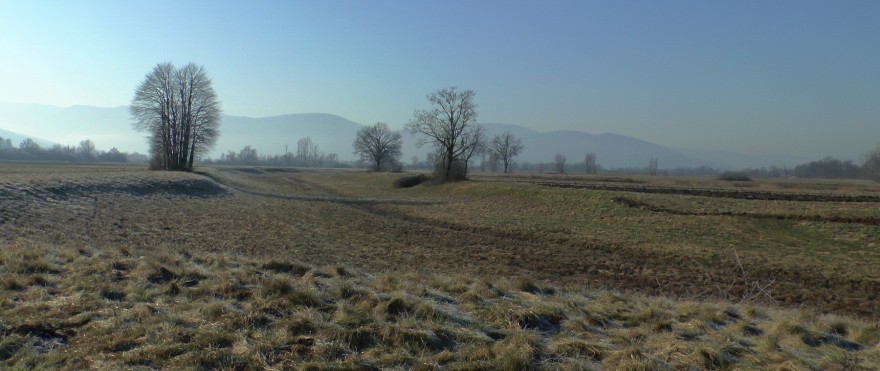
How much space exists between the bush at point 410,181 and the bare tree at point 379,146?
139 ft

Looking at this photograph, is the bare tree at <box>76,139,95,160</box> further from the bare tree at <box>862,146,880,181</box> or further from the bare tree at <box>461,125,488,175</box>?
the bare tree at <box>862,146,880,181</box>

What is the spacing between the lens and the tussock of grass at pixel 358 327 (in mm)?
4547

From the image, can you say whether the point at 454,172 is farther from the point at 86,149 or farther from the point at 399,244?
the point at 86,149

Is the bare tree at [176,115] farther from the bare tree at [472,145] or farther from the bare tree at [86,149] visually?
the bare tree at [86,149]

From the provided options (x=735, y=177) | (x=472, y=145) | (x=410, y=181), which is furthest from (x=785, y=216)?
(x=735, y=177)

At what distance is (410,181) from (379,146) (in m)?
45.0

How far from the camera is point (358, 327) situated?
5.23m

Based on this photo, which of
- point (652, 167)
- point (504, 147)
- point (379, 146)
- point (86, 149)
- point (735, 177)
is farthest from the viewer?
point (652, 167)

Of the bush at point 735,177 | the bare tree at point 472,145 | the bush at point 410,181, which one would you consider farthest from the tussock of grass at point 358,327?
the bush at point 735,177

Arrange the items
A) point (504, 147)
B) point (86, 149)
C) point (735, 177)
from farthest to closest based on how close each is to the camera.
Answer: point (86, 149), point (504, 147), point (735, 177)

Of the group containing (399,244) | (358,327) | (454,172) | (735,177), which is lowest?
(399,244)

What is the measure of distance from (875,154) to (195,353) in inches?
5141

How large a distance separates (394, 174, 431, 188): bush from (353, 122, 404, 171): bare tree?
4222 cm

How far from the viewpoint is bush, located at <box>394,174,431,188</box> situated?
57312 millimetres
